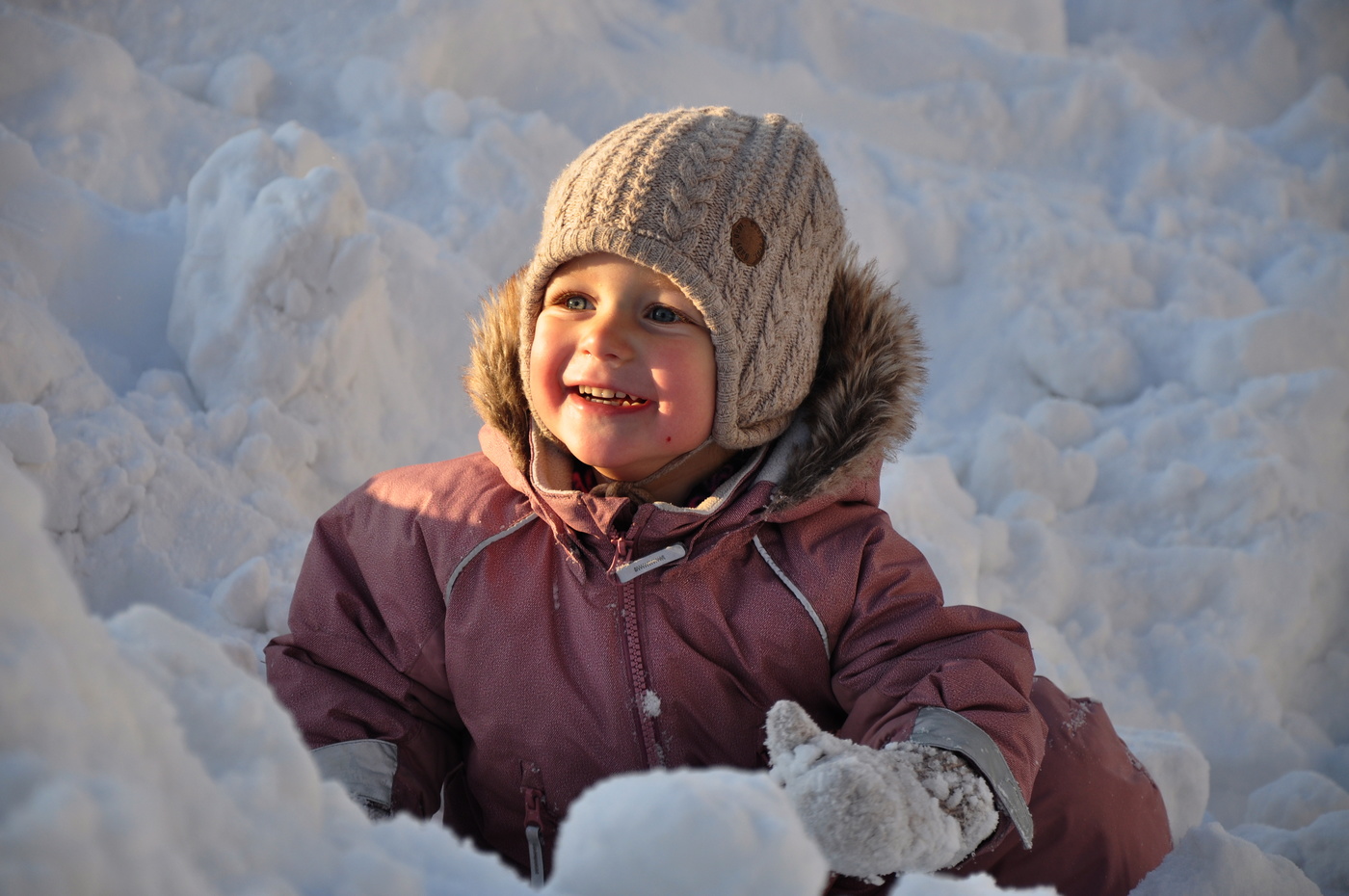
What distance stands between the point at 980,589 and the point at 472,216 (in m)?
1.57

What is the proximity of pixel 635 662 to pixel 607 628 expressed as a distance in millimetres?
63

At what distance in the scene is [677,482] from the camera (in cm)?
168

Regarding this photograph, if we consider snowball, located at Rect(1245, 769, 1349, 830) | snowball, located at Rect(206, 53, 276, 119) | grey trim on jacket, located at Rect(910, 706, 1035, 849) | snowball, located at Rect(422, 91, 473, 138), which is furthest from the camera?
snowball, located at Rect(422, 91, 473, 138)

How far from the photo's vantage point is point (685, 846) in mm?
607

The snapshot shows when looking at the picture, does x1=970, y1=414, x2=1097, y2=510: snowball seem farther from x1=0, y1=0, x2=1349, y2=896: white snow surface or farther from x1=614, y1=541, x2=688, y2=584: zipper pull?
x1=614, y1=541, x2=688, y2=584: zipper pull

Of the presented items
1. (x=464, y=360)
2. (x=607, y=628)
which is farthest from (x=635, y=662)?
(x=464, y=360)

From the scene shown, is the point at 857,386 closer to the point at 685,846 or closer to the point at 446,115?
the point at 685,846

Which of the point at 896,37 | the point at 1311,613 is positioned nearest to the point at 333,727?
the point at 1311,613

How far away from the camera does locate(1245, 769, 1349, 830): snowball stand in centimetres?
193

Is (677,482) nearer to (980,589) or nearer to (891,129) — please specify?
(980,589)

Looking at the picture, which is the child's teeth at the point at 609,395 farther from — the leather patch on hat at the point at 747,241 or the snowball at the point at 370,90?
the snowball at the point at 370,90

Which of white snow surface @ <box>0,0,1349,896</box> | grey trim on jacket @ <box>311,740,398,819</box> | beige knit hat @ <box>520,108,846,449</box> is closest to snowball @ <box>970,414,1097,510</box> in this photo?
white snow surface @ <box>0,0,1349,896</box>

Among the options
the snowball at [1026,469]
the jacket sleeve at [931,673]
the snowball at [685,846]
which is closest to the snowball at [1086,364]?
the snowball at [1026,469]

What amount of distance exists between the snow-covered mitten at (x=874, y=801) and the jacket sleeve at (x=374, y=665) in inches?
27.5
